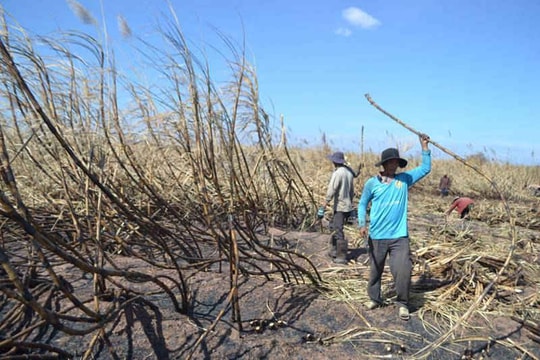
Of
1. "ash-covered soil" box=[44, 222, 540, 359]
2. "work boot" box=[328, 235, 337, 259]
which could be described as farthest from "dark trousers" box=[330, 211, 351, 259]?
"ash-covered soil" box=[44, 222, 540, 359]

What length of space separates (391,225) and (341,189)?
151cm

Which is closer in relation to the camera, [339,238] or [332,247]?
[339,238]

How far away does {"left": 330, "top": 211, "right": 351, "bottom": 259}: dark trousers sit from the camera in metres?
4.22

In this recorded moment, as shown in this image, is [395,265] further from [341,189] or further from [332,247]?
[341,189]

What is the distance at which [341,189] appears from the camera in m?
4.50

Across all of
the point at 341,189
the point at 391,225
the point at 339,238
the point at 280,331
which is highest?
the point at 341,189

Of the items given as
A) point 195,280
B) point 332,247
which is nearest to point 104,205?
point 195,280

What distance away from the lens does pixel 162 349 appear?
235 cm

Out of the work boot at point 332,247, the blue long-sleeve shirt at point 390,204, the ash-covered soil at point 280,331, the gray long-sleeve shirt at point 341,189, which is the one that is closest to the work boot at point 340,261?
the work boot at point 332,247

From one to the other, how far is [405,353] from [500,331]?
0.92 metres

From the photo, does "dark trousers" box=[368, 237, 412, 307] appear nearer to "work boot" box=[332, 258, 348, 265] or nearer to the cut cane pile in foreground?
the cut cane pile in foreground

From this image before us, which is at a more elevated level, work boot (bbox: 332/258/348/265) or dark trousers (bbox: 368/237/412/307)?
dark trousers (bbox: 368/237/412/307)

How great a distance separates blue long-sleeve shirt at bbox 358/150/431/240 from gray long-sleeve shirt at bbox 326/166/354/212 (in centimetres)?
130

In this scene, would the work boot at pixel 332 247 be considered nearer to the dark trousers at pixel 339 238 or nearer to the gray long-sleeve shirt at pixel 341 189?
the dark trousers at pixel 339 238
